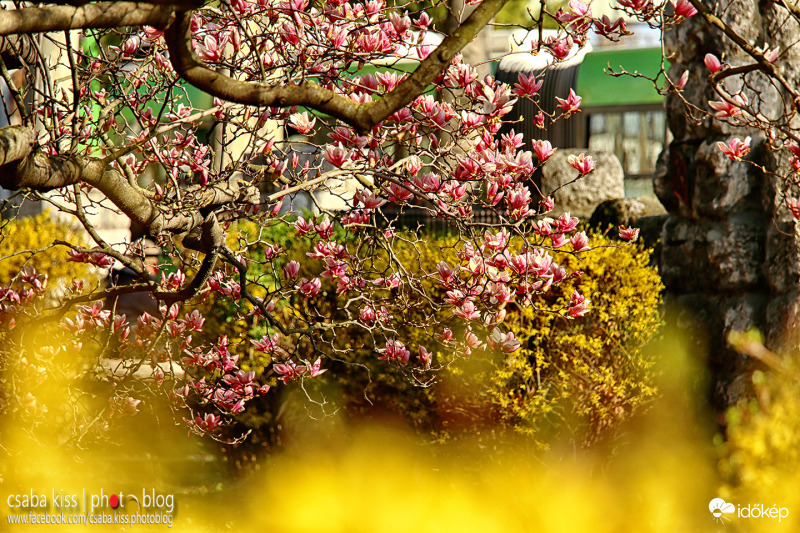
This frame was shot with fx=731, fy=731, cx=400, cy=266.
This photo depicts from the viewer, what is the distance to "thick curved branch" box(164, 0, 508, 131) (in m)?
2.46

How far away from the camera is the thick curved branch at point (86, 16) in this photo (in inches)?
81.7

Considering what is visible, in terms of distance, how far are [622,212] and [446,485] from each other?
389 centimetres

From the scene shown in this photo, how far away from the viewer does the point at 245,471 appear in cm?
694

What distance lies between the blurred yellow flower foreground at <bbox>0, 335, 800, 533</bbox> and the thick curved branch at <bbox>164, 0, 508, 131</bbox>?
4304 mm

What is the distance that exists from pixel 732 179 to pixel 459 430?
Result: 10.9 feet

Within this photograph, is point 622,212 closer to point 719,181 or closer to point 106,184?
point 719,181

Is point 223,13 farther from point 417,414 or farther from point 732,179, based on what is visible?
point 732,179

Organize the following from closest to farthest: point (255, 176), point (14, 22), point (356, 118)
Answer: point (14, 22) → point (356, 118) → point (255, 176)

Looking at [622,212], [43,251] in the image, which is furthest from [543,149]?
[43,251]

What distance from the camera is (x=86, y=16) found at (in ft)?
7.14

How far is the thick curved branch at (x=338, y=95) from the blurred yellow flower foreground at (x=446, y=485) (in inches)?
169

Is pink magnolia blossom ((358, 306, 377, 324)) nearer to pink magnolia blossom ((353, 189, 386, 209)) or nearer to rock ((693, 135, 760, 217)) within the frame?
pink magnolia blossom ((353, 189, 386, 209))

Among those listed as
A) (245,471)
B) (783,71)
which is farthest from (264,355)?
(783,71)

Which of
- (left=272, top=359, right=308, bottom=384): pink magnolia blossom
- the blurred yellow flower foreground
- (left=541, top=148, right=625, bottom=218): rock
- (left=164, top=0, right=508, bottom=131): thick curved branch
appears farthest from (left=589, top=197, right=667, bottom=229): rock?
Result: (left=164, top=0, right=508, bottom=131): thick curved branch
